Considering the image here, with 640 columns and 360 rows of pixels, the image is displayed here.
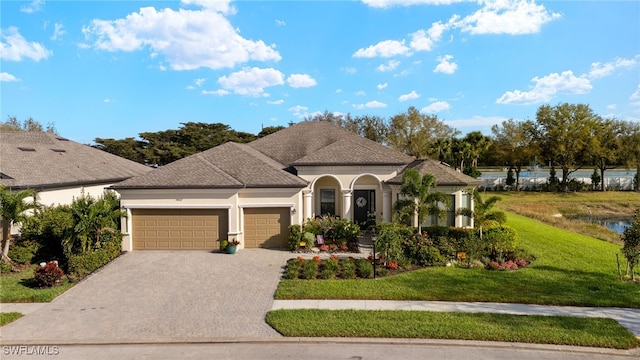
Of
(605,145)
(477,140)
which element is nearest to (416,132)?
(477,140)

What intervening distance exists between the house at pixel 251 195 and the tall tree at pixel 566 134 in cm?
3779

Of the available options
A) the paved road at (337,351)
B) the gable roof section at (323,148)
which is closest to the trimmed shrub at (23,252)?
the paved road at (337,351)

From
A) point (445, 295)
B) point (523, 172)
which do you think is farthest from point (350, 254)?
point (523, 172)

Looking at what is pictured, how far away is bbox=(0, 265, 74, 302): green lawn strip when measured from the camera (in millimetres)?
11430

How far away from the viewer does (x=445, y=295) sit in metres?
11.2

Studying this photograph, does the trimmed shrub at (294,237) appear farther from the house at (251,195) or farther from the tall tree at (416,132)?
the tall tree at (416,132)

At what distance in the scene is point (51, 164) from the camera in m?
22.2

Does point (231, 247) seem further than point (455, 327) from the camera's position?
Yes

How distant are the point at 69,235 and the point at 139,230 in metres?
3.25

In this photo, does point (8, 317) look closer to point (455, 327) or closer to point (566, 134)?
point (455, 327)

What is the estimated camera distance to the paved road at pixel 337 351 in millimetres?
7980

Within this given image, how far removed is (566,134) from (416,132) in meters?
20.0

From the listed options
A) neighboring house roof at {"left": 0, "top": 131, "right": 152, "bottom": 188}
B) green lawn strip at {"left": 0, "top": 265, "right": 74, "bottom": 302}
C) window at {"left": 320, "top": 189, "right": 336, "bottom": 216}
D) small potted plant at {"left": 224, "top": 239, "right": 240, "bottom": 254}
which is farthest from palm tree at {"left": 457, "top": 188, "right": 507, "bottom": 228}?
neighboring house roof at {"left": 0, "top": 131, "right": 152, "bottom": 188}

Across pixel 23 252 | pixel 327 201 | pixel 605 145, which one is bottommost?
pixel 23 252
